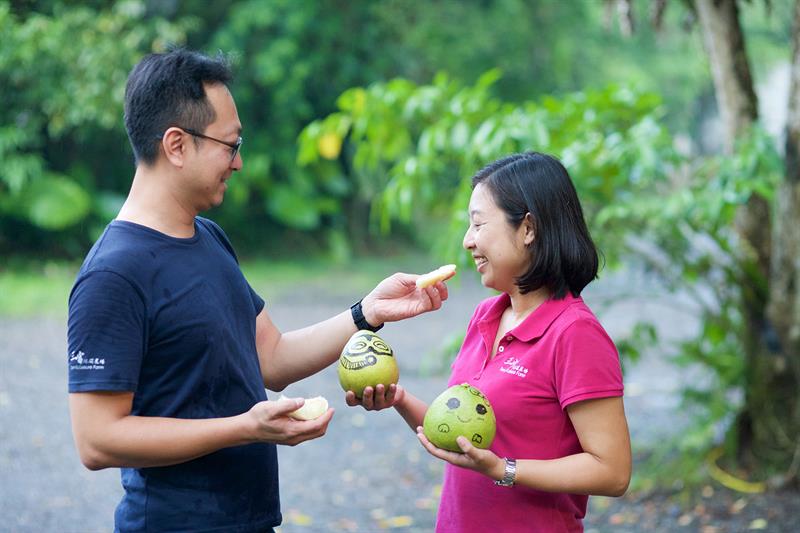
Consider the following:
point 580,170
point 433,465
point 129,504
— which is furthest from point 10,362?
point 129,504

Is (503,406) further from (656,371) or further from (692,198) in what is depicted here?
(656,371)

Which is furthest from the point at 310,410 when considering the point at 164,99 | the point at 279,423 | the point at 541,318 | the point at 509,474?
the point at 164,99

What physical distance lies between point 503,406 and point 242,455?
0.75 meters

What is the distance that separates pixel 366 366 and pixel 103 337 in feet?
2.55

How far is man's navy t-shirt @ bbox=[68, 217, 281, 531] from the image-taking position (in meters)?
2.48

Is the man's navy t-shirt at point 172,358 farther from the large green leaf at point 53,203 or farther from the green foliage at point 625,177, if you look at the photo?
the large green leaf at point 53,203

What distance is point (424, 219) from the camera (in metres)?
19.7

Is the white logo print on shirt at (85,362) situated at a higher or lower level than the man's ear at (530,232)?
lower

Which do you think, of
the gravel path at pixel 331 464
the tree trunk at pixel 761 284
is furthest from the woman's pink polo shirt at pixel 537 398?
the tree trunk at pixel 761 284

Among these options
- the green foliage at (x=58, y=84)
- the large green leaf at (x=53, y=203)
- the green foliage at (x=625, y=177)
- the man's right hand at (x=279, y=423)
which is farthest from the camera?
the large green leaf at (x=53, y=203)

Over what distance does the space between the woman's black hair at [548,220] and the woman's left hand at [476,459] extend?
20.5 inches

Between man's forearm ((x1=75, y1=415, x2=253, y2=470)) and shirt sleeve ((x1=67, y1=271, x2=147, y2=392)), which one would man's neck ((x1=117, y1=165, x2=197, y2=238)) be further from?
man's forearm ((x1=75, y1=415, x2=253, y2=470))

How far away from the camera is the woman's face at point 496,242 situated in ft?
9.07

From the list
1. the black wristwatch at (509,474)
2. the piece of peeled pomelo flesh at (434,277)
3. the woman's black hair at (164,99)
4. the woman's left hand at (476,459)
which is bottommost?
the black wristwatch at (509,474)
